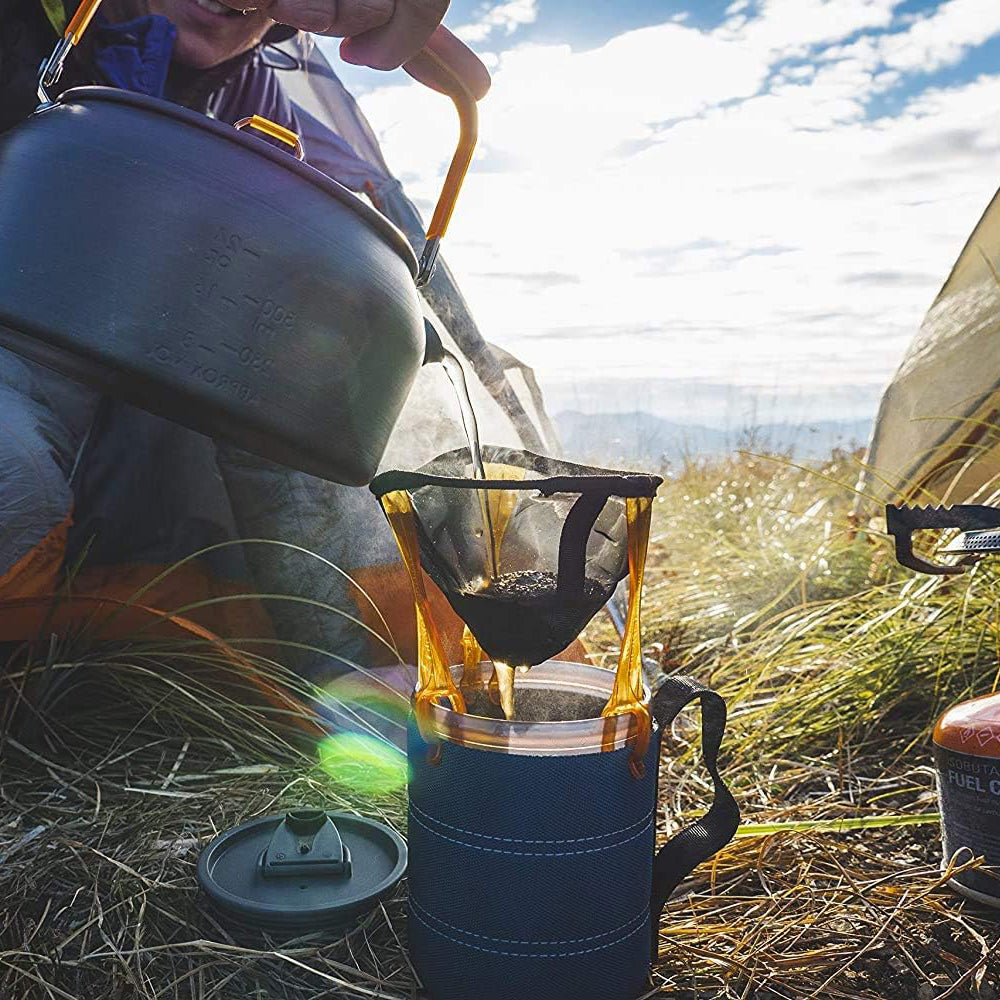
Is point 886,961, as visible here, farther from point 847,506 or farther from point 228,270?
point 847,506

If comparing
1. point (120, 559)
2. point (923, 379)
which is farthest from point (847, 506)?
point (120, 559)

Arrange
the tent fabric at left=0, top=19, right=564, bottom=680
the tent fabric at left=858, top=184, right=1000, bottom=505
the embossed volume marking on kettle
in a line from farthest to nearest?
the tent fabric at left=858, top=184, right=1000, bottom=505 → the tent fabric at left=0, top=19, right=564, bottom=680 → the embossed volume marking on kettle

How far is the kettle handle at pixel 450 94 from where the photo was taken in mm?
1460

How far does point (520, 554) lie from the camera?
1297mm

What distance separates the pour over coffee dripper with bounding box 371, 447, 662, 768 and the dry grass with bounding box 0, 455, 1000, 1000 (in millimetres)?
443

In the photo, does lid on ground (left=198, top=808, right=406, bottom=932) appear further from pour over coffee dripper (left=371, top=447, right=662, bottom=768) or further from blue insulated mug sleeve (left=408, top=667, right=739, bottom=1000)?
pour over coffee dripper (left=371, top=447, right=662, bottom=768)

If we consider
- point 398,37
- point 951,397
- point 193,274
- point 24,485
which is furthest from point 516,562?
point 951,397

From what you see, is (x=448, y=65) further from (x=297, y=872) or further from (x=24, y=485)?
(x=297, y=872)

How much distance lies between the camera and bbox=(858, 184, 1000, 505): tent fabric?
2.73 metres

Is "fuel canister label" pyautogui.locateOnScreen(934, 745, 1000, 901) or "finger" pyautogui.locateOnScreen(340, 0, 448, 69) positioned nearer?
"finger" pyautogui.locateOnScreen(340, 0, 448, 69)

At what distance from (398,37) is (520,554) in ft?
2.43

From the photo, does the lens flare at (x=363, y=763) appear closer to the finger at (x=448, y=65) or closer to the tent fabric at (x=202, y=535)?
the tent fabric at (x=202, y=535)

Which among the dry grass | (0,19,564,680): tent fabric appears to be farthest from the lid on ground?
(0,19,564,680): tent fabric

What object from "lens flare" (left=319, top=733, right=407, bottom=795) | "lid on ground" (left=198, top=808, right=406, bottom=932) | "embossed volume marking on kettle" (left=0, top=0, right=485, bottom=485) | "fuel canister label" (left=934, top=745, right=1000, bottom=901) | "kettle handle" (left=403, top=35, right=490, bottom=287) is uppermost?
"kettle handle" (left=403, top=35, right=490, bottom=287)
